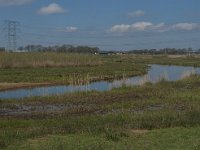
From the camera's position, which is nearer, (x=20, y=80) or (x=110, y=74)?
(x=20, y=80)

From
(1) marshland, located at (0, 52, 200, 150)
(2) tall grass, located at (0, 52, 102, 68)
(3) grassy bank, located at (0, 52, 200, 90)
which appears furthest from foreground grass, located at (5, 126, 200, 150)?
(2) tall grass, located at (0, 52, 102, 68)

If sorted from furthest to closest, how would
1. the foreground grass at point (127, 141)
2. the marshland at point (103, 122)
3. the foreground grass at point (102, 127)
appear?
1. the marshland at point (103, 122)
2. the foreground grass at point (102, 127)
3. the foreground grass at point (127, 141)

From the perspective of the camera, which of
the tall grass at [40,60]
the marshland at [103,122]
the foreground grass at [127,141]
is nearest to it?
the foreground grass at [127,141]

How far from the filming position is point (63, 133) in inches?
543

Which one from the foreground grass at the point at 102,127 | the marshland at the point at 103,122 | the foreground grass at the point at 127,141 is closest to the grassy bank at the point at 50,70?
the marshland at the point at 103,122

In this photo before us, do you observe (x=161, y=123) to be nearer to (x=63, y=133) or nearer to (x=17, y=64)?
(x=63, y=133)

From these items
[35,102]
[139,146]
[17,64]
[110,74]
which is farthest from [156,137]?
[17,64]

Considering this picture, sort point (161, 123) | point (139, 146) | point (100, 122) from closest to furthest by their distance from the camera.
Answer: point (139, 146) → point (161, 123) → point (100, 122)

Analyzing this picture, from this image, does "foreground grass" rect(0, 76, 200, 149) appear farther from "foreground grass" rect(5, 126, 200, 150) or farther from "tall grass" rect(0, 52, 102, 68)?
"tall grass" rect(0, 52, 102, 68)

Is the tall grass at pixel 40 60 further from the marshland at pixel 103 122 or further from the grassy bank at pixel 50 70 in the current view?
the marshland at pixel 103 122

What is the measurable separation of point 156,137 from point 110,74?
4454 centimetres

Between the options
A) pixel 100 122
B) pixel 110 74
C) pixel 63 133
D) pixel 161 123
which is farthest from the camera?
pixel 110 74

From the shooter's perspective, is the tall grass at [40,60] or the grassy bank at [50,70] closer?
the grassy bank at [50,70]

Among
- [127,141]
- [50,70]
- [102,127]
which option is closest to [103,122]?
[102,127]
